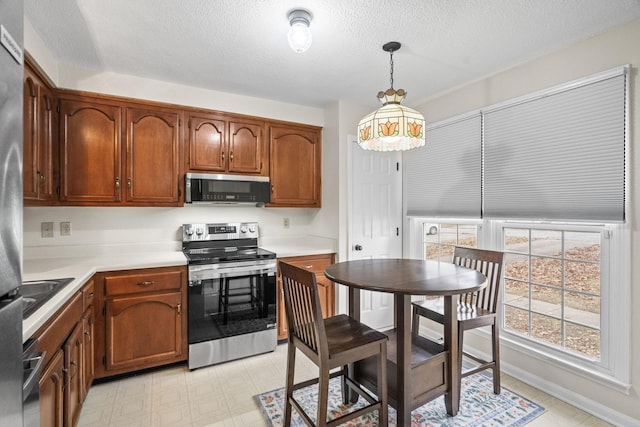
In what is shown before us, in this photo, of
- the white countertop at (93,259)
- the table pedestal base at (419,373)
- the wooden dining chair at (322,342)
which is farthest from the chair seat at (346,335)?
the white countertop at (93,259)

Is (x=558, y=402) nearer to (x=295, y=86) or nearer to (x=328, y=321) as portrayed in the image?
(x=328, y=321)

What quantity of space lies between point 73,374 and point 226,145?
2.07 meters

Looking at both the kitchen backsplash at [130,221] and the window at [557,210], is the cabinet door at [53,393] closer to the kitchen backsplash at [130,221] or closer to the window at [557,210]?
the kitchen backsplash at [130,221]

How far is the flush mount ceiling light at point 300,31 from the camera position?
178 centimetres

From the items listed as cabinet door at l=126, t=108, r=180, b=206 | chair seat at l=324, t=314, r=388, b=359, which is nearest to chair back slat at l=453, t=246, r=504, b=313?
chair seat at l=324, t=314, r=388, b=359

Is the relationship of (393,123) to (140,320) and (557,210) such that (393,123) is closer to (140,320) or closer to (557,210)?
(557,210)

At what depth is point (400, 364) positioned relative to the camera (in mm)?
1773

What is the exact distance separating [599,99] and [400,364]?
2036 mm

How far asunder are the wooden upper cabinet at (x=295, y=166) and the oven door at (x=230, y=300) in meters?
0.81

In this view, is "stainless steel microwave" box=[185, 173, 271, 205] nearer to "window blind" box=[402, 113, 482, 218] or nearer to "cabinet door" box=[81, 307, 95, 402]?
"cabinet door" box=[81, 307, 95, 402]

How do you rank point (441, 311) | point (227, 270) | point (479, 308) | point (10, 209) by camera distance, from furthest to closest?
point (227, 270) → point (479, 308) → point (441, 311) → point (10, 209)

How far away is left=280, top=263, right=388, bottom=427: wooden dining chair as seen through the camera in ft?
5.24

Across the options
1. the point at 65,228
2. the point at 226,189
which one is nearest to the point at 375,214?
the point at 226,189

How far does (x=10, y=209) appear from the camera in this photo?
0.80 metres
